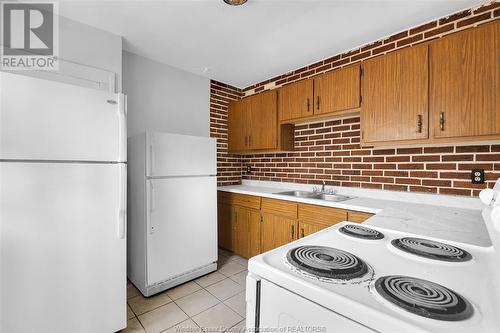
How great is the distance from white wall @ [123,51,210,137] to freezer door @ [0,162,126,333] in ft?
4.06

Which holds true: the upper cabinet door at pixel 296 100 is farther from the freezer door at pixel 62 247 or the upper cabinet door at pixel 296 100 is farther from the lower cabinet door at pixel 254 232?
the freezer door at pixel 62 247

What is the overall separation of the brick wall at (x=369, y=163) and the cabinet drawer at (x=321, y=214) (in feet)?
1.96

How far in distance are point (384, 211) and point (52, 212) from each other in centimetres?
219

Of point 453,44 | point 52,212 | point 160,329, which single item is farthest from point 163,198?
point 453,44

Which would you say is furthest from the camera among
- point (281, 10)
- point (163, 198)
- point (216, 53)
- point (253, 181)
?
point (253, 181)

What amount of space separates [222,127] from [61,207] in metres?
2.40

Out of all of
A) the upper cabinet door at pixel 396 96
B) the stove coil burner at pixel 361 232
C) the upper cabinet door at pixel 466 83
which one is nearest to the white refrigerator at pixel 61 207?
the stove coil burner at pixel 361 232

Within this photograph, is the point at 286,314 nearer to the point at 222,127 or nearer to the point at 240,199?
the point at 240,199

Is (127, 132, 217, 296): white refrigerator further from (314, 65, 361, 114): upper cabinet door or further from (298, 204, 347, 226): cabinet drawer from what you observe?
(314, 65, 361, 114): upper cabinet door

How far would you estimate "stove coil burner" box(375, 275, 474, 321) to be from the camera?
0.53 m

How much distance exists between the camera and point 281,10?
1.86 m

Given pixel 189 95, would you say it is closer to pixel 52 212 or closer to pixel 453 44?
pixel 52 212

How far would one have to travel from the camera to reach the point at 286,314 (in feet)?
2.37

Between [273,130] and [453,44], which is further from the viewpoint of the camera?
[273,130]
